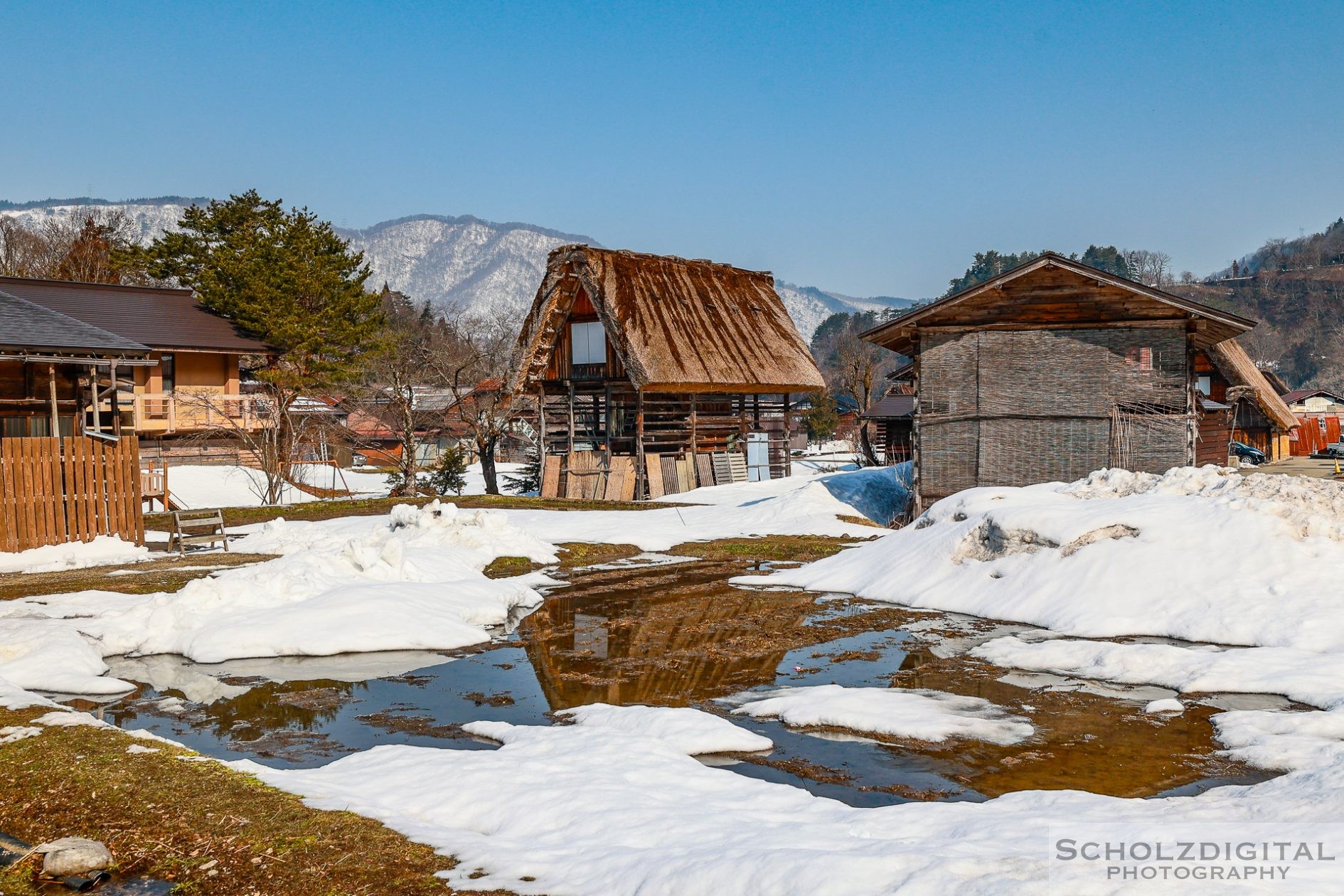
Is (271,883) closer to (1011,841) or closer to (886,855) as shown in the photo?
(886,855)

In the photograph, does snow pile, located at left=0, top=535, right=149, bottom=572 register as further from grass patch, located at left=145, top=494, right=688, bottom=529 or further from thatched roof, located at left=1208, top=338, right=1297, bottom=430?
thatched roof, located at left=1208, top=338, right=1297, bottom=430

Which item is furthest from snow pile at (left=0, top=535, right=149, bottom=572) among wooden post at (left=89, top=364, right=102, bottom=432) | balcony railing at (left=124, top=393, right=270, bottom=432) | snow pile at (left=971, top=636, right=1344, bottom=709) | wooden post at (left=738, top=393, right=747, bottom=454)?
wooden post at (left=738, top=393, right=747, bottom=454)

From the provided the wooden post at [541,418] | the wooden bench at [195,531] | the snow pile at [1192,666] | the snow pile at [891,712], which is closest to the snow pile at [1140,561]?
the snow pile at [1192,666]

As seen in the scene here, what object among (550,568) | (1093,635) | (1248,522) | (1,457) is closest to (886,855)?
(1093,635)

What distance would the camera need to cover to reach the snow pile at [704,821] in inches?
209

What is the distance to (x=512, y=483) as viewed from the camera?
4084cm

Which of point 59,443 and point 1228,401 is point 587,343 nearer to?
point 59,443

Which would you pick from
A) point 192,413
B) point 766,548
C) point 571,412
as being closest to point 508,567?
point 766,548

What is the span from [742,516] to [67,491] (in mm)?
14649

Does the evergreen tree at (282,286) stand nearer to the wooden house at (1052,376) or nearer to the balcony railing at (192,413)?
the balcony railing at (192,413)

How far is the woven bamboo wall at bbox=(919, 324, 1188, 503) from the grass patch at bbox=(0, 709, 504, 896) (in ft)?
66.2

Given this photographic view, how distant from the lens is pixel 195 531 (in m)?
21.4

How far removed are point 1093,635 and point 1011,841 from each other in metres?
7.08

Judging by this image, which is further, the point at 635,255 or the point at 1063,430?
the point at 635,255
